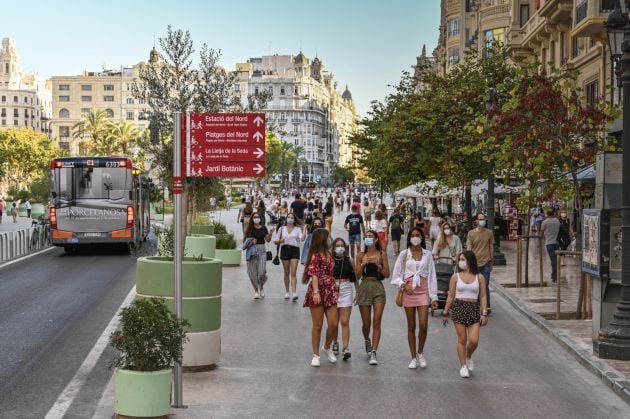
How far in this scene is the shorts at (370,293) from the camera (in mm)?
12836

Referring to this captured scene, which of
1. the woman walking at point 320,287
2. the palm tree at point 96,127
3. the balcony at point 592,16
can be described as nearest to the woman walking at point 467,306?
the woman walking at point 320,287

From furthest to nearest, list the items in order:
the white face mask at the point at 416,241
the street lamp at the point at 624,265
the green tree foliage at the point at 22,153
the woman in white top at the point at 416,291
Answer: the green tree foliage at the point at 22,153, the street lamp at the point at 624,265, the white face mask at the point at 416,241, the woman in white top at the point at 416,291

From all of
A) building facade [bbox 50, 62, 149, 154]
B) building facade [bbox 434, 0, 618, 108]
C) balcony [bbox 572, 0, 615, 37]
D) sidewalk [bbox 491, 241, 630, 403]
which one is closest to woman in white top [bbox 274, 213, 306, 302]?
sidewalk [bbox 491, 241, 630, 403]

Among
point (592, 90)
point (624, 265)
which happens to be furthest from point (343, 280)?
point (592, 90)

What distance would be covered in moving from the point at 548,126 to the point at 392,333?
5.13 metres

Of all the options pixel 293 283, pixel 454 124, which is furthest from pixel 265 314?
pixel 454 124

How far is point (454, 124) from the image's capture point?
105 ft

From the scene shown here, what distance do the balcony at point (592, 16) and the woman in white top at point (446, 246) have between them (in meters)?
14.3

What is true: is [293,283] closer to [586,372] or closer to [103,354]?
[103,354]

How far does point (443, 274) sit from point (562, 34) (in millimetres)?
24483

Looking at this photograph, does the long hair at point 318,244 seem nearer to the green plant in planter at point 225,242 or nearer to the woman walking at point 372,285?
the woman walking at point 372,285

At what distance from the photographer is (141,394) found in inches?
368

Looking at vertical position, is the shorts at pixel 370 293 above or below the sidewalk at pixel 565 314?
above

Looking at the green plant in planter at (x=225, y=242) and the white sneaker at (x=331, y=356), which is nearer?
the white sneaker at (x=331, y=356)
